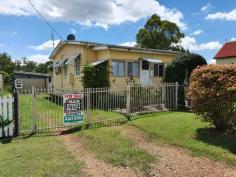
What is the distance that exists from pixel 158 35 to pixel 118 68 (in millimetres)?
27998

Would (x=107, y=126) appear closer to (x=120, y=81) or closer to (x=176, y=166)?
(x=176, y=166)

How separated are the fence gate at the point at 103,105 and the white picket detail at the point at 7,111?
1.52 ft

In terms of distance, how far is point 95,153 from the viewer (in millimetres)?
7711

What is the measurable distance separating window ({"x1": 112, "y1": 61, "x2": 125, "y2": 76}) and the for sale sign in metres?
7.75

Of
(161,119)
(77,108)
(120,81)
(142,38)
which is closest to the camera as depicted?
(77,108)

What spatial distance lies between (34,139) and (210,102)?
222 inches

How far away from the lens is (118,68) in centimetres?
1898

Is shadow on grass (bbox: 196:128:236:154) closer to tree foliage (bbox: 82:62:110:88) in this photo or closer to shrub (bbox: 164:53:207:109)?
shrub (bbox: 164:53:207:109)

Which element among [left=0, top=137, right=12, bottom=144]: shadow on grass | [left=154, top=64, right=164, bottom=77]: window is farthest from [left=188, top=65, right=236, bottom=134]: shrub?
[left=154, top=64, right=164, bottom=77]: window

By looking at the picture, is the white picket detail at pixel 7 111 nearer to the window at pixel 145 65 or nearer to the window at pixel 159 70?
the window at pixel 145 65

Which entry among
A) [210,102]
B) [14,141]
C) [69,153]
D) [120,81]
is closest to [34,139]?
[14,141]

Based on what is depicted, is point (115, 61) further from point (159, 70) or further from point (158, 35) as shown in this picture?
point (158, 35)

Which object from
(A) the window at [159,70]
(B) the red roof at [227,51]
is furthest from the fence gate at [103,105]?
(B) the red roof at [227,51]

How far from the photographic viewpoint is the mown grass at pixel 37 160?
6284 millimetres
